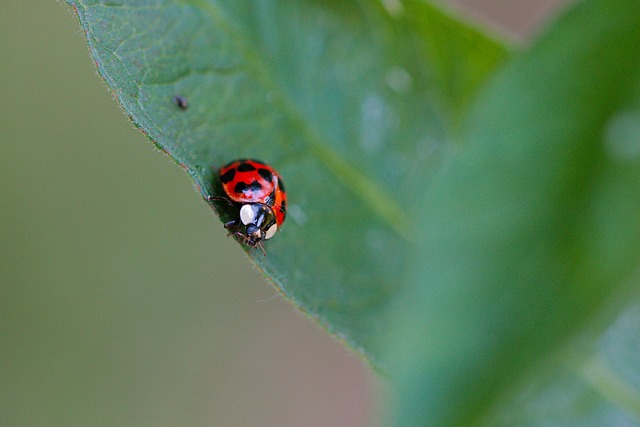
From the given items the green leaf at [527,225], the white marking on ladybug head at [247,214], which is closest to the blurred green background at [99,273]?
the white marking on ladybug head at [247,214]

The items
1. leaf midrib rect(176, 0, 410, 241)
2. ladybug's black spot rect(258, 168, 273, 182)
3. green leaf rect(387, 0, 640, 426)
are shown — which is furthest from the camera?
ladybug's black spot rect(258, 168, 273, 182)

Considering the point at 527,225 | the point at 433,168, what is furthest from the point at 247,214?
the point at 527,225

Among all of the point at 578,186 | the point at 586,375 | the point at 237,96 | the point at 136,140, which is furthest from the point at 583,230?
the point at 136,140

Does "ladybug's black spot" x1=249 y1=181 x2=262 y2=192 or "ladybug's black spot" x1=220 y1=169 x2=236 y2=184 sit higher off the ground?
"ladybug's black spot" x1=249 y1=181 x2=262 y2=192

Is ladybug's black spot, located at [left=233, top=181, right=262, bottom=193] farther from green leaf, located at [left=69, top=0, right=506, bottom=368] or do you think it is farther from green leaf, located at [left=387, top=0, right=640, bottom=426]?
green leaf, located at [left=387, top=0, right=640, bottom=426]

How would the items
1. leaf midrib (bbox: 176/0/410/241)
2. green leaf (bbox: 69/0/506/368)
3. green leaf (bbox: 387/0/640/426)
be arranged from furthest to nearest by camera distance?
leaf midrib (bbox: 176/0/410/241)
green leaf (bbox: 69/0/506/368)
green leaf (bbox: 387/0/640/426)

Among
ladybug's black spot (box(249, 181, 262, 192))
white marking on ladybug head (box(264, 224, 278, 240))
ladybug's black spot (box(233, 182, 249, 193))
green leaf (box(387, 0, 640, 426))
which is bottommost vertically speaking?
green leaf (box(387, 0, 640, 426))

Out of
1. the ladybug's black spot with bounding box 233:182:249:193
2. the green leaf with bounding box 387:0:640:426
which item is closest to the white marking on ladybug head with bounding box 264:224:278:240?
the ladybug's black spot with bounding box 233:182:249:193

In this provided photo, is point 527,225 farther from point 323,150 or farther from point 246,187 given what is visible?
point 246,187

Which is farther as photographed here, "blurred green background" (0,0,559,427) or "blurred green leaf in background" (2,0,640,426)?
"blurred green background" (0,0,559,427)
